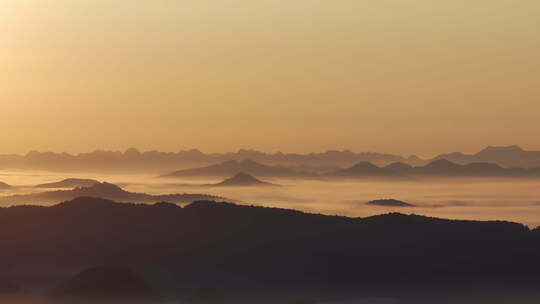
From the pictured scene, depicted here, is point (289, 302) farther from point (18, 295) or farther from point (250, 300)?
point (18, 295)

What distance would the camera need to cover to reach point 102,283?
197250 millimetres

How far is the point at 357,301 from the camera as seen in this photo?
196000mm

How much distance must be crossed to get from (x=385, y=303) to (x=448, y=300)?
13.6 m

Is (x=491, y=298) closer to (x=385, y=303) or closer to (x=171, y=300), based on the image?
(x=385, y=303)

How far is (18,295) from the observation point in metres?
198

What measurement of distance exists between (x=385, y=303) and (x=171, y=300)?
149 ft

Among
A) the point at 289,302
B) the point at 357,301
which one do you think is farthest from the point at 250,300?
the point at 357,301

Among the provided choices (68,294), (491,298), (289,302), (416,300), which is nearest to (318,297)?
(289,302)

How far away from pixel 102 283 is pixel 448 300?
74.1 m

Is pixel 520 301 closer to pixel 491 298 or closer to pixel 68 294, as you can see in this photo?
pixel 491 298

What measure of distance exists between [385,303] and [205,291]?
3849cm

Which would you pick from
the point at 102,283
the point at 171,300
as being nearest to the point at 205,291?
the point at 171,300

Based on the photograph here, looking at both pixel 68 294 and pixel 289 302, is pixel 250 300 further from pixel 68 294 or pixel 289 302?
pixel 68 294

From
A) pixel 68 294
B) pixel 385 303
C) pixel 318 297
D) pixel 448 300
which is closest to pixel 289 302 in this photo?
pixel 318 297
